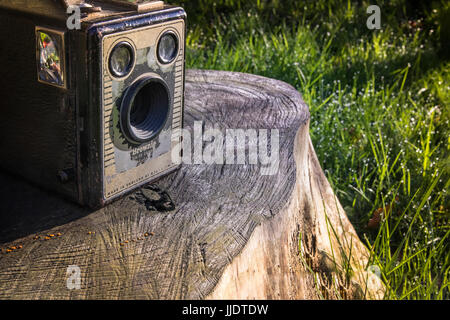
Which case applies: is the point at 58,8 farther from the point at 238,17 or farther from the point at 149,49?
the point at 238,17

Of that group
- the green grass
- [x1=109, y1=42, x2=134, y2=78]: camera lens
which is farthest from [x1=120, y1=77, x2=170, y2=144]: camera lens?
the green grass

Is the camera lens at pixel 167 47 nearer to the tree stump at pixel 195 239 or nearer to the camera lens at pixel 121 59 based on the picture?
the camera lens at pixel 121 59

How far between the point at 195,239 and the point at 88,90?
0.41 m

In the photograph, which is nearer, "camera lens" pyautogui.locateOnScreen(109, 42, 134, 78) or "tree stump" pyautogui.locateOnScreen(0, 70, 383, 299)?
"tree stump" pyautogui.locateOnScreen(0, 70, 383, 299)

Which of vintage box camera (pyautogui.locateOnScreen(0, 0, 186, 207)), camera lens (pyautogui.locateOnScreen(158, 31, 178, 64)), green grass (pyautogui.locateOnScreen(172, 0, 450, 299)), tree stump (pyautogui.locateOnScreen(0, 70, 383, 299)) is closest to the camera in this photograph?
tree stump (pyautogui.locateOnScreen(0, 70, 383, 299))

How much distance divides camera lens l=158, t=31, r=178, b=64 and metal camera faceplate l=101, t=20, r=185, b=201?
0.01 metres

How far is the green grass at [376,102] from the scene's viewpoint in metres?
2.01

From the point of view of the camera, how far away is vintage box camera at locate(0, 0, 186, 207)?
1.27m

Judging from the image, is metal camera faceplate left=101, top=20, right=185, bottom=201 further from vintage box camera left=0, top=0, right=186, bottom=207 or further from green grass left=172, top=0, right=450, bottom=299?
green grass left=172, top=0, right=450, bottom=299

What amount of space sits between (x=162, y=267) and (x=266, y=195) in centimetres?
39

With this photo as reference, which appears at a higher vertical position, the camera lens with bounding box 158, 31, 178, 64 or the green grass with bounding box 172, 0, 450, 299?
the camera lens with bounding box 158, 31, 178, 64

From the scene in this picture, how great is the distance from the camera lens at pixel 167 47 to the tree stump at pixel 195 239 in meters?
0.32
